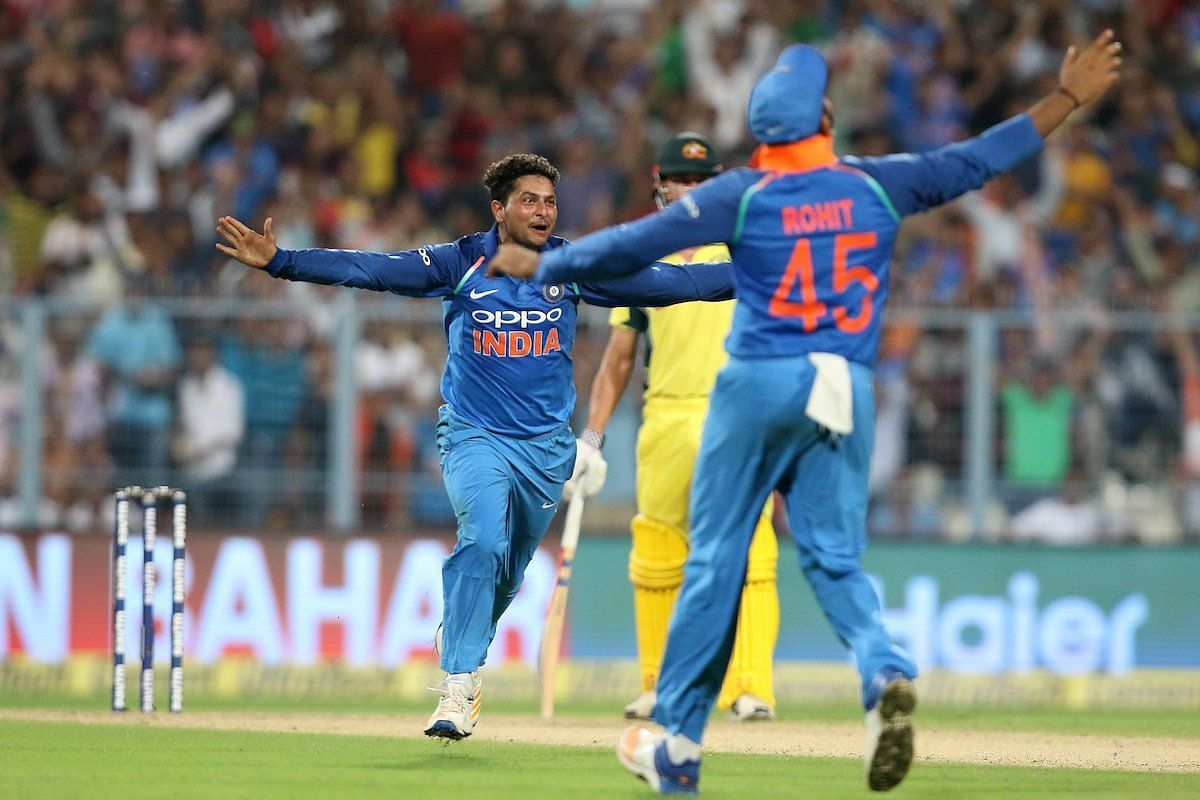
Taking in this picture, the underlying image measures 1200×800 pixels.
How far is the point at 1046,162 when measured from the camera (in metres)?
18.3

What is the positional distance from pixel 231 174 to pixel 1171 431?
27.2 feet

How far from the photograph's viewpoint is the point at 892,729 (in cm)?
675

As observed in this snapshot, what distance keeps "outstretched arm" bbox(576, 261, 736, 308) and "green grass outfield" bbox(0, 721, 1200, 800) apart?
2.06 metres

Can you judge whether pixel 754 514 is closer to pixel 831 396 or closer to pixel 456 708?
pixel 831 396

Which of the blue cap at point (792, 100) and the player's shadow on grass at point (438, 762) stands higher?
the blue cap at point (792, 100)

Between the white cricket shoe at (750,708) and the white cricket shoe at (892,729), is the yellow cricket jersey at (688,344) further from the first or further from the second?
the white cricket shoe at (892,729)

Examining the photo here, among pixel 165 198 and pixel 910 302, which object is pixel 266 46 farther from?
pixel 910 302

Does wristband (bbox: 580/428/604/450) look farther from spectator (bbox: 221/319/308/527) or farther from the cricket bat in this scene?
spectator (bbox: 221/319/308/527)

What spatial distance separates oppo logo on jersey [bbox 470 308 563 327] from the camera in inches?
356

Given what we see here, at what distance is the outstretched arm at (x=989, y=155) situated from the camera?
721 centimetres

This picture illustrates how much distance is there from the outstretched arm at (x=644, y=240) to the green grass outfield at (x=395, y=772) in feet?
6.30

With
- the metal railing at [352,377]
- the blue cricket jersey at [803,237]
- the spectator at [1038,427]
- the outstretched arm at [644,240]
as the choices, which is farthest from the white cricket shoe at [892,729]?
the spectator at [1038,427]

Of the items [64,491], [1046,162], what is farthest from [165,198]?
[1046,162]

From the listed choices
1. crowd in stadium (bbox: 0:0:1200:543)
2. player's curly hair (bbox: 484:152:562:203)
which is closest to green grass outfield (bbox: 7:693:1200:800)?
player's curly hair (bbox: 484:152:562:203)
